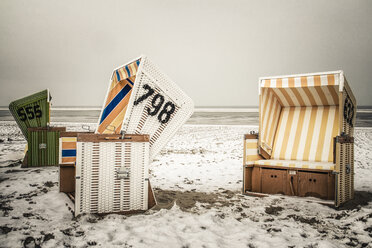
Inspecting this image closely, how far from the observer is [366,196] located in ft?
13.6

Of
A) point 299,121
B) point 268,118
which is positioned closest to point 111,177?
point 268,118

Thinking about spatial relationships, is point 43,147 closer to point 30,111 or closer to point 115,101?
point 30,111

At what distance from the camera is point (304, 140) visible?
16.7 feet

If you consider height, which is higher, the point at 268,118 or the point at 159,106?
the point at 159,106

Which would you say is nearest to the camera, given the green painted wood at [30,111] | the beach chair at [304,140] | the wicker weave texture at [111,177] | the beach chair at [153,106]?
the wicker weave texture at [111,177]

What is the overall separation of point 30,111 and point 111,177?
5.00 m

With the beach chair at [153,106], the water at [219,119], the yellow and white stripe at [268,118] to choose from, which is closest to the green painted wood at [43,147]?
the beach chair at [153,106]

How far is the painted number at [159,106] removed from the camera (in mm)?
3420

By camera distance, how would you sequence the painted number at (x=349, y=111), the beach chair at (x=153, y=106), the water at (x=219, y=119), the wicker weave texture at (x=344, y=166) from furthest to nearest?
the water at (x=219, y=119) < the painted number at (x=349, y=111) < the wicker weave texture at (x=344, y=166) < the beach chair at (x=153, y=106)

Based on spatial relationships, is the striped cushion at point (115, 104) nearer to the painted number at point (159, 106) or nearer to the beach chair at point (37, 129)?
the painted number at point (159, 106)

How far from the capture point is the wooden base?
3.78 meters

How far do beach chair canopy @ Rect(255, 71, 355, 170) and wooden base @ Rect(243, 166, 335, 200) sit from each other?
46 cm

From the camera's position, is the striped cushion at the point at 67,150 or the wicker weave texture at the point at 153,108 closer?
the wicker weave texture at the point at 153,108

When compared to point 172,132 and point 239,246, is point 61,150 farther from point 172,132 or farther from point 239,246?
point 239,246
